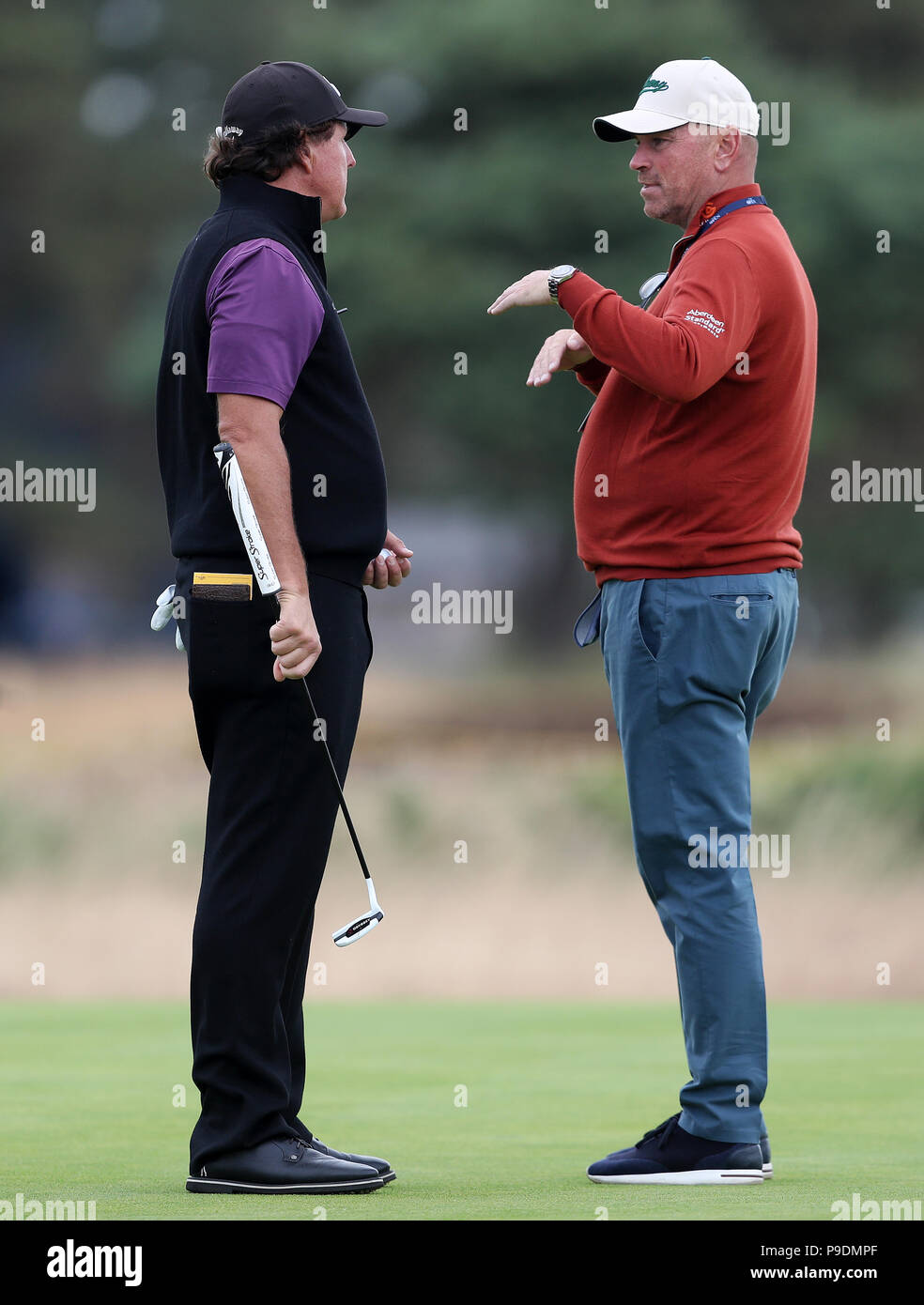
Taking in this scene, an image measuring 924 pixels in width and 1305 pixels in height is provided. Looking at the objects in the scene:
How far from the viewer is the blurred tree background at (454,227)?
1448cm

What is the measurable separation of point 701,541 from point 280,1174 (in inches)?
50.6

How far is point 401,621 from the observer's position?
1759cm

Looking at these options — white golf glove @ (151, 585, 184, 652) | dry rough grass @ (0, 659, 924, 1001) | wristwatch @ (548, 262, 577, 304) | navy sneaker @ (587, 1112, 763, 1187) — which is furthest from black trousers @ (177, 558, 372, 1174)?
dry rough grass @ (0, 659, 924, 1001)

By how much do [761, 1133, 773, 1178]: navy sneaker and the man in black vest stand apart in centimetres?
64

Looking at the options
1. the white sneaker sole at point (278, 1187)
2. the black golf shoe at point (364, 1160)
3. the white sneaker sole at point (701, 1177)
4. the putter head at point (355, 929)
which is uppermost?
the putter head at point (355, 929)

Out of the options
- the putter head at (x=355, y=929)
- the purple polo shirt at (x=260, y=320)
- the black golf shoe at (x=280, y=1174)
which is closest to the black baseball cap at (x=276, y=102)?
the purple polo shirt at (x=260, y=320)

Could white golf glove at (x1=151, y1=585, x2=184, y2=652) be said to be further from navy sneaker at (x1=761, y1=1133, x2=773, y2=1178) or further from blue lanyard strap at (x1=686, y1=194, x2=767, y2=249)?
navy sneaker at (x1=761, y1=1133, x2=773, y2=1178)

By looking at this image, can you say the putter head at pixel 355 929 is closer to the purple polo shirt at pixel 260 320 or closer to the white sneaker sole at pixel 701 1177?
the white sneaker sole at pixel 701 1177

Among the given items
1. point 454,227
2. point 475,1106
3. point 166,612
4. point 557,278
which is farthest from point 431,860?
point 557,278

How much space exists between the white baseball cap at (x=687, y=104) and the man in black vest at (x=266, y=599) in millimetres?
561

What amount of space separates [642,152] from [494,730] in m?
12.0

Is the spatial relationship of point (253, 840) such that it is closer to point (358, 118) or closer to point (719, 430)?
point (719, 430)

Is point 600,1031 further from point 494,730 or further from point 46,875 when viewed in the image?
point 494,730

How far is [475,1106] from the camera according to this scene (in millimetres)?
4531
